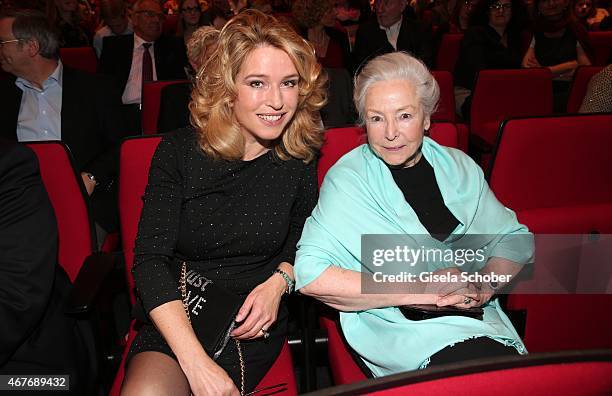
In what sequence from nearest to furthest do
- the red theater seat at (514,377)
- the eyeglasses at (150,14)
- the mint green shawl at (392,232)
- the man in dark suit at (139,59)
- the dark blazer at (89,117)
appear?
the red theater seat at (514,377) < the mint green shawl at (392,232) < the dark blazer at (89,117) < the eyeglasses at (150,14) < the man in dark suit at (139,59)

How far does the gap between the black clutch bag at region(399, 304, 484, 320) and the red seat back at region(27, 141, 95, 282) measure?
1.12 meters

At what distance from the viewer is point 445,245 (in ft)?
5.57

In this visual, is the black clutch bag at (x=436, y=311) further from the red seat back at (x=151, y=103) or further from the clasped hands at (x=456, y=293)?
the red seat back at (x=151, y=103)

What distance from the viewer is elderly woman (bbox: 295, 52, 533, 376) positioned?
1.54m

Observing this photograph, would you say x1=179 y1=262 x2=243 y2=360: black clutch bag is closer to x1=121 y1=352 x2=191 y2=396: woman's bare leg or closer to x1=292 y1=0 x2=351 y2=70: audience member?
x1=121 y1=352 x2=191 y2=396: woman's bare leg

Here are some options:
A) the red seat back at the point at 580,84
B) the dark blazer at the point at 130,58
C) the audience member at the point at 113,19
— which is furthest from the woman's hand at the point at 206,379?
the audience member at the point at 113,19

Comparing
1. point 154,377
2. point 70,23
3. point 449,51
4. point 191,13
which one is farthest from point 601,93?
point 70,23

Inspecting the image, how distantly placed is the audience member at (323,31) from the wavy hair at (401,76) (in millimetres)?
2494

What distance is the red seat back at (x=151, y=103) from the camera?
3145 millimetres

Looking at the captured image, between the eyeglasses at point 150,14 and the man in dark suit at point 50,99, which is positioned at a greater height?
the eyeglasses at point 150,14

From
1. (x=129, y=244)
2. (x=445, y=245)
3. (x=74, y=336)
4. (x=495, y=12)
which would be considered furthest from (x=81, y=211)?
(x=495, y=12)

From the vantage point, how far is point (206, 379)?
144 cm

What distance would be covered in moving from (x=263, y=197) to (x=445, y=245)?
56cm

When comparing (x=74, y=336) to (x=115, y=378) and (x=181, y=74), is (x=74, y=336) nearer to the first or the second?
(x=115, y=378)
